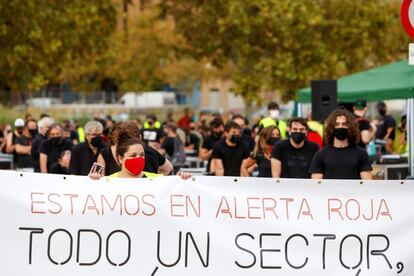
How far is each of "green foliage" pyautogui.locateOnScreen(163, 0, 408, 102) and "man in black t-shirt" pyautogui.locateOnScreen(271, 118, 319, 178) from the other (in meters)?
30.9

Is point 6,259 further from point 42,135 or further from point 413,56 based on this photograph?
point 42,135

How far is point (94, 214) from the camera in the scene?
866 centimetres

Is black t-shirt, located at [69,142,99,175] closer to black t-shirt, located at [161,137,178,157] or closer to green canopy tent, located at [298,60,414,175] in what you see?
green canopy tent, located at [298,60,414,175]

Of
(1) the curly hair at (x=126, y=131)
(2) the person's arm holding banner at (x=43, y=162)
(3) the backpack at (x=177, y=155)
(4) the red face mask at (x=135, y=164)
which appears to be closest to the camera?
(4) the red face mask at (x=135, y=164)

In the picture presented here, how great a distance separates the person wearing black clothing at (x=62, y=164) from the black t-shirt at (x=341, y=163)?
4263 millimetres

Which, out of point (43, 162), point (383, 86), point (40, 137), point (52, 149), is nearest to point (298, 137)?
point (43, 162)

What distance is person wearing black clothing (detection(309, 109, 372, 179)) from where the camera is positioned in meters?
11.0

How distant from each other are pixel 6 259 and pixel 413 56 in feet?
13.1

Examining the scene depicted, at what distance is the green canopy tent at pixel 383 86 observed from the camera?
17.5m

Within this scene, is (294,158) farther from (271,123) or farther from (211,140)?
(211,140)

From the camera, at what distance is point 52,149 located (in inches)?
642

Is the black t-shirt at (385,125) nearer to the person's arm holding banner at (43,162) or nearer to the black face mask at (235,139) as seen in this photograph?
the black face mask at (235,139)

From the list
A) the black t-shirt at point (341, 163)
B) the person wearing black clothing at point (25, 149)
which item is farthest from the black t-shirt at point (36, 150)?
the black t-shirt at point (341, 163)

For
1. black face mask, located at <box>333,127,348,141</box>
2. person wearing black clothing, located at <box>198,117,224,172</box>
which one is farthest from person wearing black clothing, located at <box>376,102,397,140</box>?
black face mask, located at <box>333,127,348,141</box>
